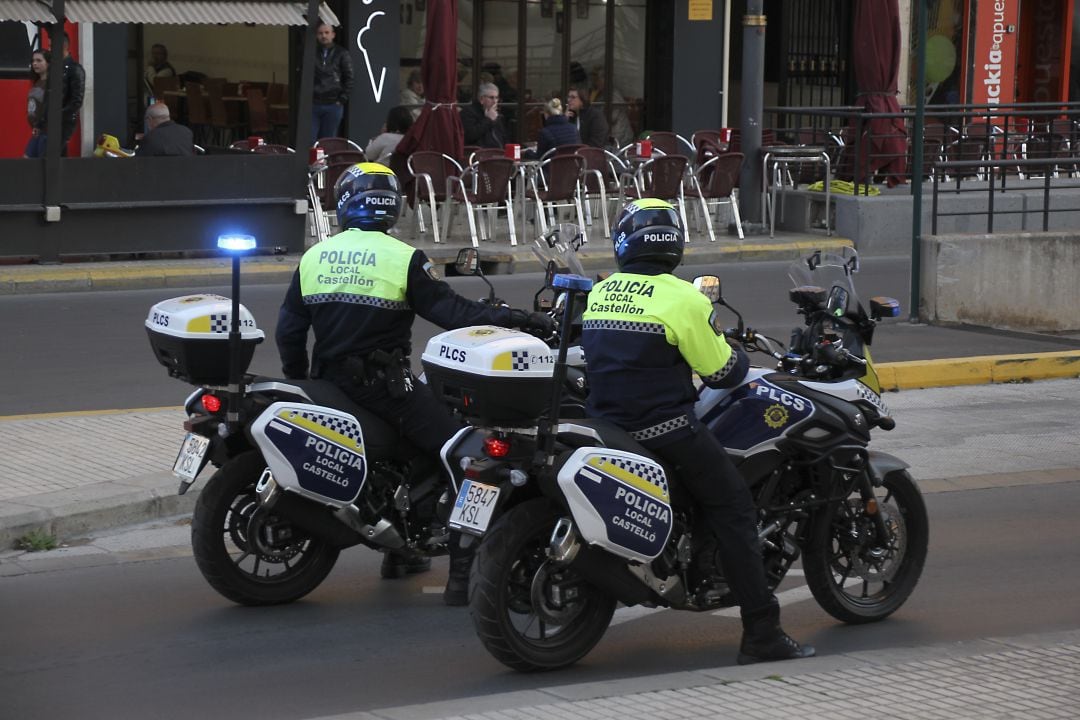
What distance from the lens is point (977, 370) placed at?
12.7 meters

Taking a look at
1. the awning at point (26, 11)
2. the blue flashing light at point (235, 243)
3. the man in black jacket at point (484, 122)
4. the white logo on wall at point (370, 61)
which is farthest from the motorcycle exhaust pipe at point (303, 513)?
the white logo on wall at point (370, 61)

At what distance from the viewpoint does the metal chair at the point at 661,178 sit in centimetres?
1852

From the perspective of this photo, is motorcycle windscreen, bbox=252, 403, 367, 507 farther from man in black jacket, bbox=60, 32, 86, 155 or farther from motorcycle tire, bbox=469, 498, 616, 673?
man in black jacket, bbox=60, 32, 86, 155

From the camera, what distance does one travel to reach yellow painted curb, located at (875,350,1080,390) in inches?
489

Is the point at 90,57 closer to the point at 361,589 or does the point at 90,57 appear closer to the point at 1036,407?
the point at 1036,407

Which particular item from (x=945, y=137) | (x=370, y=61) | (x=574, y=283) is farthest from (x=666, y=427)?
(x=370, y=61)

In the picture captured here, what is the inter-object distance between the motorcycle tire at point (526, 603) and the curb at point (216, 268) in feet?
32.1

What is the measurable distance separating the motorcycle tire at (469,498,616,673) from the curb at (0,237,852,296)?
386 inches

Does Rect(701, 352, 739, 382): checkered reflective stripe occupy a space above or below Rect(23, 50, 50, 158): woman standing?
below

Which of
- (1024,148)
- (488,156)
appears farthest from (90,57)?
(1024,148)

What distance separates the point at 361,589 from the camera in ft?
24.3

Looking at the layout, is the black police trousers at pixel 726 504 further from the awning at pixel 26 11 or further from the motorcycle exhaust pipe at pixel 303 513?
the awning at pixel 26 11

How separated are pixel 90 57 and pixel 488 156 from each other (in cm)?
560

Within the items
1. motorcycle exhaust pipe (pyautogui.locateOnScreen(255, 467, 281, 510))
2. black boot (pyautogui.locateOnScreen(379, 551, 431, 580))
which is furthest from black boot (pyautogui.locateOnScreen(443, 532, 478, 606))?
motorcycle exhaust pipe (pyautogui.locateOnScreen(255, 467, 281, 510))
